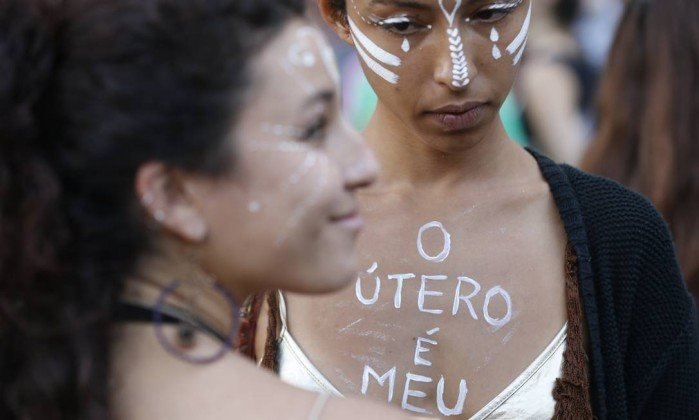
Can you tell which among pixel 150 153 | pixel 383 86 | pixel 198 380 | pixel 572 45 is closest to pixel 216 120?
pixel 150 153

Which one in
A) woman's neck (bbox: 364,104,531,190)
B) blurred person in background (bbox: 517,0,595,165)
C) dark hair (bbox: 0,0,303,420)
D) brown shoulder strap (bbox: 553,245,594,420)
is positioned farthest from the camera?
blurred person in background (bbox: 517,0,595,165)

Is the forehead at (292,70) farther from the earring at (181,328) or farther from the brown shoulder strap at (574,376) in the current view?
the brown shoulder strap at (574,376)

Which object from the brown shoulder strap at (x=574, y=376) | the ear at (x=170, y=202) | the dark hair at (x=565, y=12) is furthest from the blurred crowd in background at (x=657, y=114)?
the dark hair at (x=565, y=12)

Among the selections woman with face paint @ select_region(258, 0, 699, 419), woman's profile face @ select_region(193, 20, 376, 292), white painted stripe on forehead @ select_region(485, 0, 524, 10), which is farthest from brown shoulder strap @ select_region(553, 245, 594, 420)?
woman's profile face @ select_region(193, 20, 376, 292)

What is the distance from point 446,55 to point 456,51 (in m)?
0.02

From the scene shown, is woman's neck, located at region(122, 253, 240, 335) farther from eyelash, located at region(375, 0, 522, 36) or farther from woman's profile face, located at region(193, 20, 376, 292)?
eyelash, located at region(375, 0, 522, 36)

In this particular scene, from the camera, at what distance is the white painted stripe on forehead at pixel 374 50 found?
7.05ft

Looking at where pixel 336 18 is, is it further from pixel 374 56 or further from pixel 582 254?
pixel 582 254

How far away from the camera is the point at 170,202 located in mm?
1461

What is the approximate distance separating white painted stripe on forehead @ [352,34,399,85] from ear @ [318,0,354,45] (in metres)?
0.06

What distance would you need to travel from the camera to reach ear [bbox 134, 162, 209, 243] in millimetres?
1429

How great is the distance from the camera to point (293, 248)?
1528mm

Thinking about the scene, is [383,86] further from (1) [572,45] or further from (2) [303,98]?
(1) [572,45]

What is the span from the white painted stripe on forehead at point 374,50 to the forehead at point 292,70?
580 millimetres
